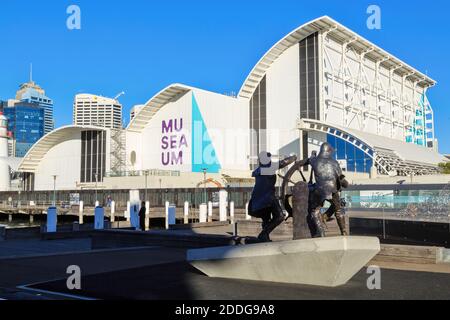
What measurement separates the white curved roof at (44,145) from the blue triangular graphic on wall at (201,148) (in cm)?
1878

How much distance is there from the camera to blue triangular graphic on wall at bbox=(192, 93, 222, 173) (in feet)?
229

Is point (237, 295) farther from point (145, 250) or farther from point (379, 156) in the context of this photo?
point (379, 156)

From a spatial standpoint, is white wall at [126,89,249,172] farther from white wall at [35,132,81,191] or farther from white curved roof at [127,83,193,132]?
white wall at [35,132,81,191]

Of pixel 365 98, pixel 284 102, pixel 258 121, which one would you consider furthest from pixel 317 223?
pixel 365 98

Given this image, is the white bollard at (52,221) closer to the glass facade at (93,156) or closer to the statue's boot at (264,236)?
the statue's boot at (264,236)

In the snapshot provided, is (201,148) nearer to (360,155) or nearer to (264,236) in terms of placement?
(360,155)

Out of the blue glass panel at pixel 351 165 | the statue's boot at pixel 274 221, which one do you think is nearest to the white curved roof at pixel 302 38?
the blue glass panel at pixel 351 165

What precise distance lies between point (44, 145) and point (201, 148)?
3306 centimetres

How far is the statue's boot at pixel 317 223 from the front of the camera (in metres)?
10.4

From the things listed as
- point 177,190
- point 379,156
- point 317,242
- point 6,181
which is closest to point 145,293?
point 317,242

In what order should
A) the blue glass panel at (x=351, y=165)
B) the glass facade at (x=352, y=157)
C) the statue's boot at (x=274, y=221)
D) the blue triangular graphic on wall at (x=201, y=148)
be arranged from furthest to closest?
the blue triangular graphic on wall at (x=201, y=148) → the blue glass panel at (x=351, y=165) → the glass facade at (x=352, y=157) → the statue's boot at (x=274, y=221)

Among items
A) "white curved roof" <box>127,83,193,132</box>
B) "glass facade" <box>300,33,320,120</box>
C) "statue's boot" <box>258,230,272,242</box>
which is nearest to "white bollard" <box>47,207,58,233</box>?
"statue's boot" <box>258,230,272,242</box>

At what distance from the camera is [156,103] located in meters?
74.6

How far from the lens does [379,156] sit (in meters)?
62.8
